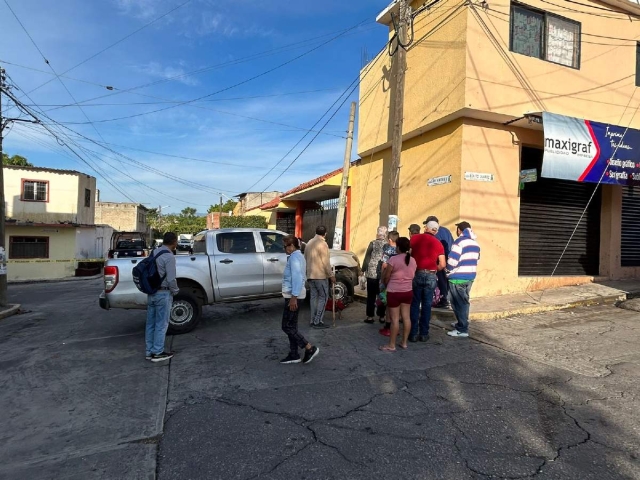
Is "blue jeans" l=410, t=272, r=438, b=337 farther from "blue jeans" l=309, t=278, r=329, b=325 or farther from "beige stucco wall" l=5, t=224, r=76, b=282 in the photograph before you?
"beige stucco wall" l=5, t=224, r=76, b=282

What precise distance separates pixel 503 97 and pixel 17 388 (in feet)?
32.6

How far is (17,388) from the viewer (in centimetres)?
493

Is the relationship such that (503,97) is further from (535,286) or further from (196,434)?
(196,434)

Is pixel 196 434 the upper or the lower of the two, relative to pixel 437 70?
lower

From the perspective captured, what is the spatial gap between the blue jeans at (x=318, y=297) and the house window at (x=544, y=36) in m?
6.86

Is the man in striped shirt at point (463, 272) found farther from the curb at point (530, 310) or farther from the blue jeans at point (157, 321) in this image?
the blue jeans at point (157, 321)

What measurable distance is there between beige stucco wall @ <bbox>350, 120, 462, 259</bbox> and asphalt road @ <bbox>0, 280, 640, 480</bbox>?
3.80 metres

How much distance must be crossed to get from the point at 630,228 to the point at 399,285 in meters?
9.21

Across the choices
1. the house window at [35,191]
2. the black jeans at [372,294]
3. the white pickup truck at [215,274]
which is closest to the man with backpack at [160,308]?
the white pickup truck at [215,274]

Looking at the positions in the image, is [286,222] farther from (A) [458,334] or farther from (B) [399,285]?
(B) [399,285]

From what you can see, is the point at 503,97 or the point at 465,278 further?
the point at 503,97

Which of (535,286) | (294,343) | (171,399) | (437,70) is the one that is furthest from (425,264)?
(437,70)

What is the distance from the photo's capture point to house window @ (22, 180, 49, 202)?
2423 centimetres

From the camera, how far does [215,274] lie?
303 inches
